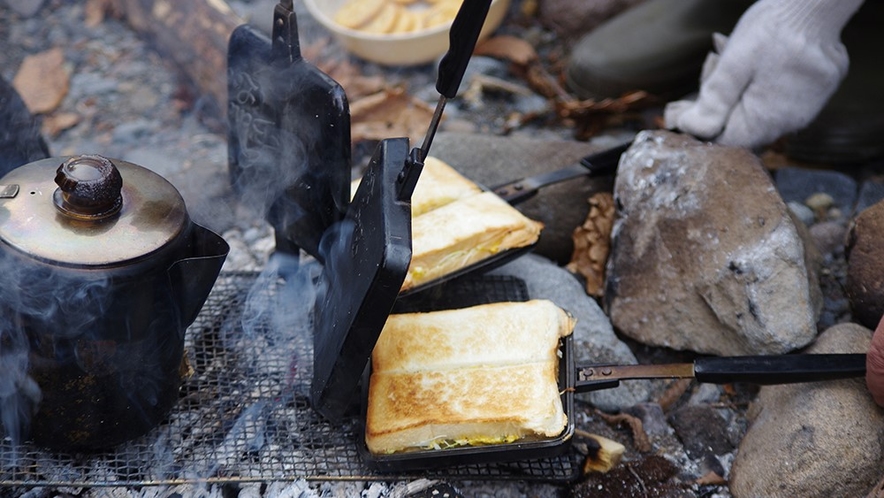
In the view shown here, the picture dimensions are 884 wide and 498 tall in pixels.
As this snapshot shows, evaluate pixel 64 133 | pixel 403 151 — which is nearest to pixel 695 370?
pixel 403 151

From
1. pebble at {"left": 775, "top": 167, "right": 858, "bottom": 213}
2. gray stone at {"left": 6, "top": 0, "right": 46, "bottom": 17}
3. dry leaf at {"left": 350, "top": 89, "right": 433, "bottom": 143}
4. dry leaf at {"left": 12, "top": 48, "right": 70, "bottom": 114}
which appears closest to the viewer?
pebble at {"left": 775, "top": 167, "right": 858, "bottom": 213}

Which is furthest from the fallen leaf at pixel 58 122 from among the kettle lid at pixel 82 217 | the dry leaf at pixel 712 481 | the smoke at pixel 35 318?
the dry leaf at pixel 712 481

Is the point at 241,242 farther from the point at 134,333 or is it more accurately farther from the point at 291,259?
the point at 134,333

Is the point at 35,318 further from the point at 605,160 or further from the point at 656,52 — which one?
the point at 656,52

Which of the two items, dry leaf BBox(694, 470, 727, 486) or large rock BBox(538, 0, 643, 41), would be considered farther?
large rock BBox(538, 0, 643, 41)

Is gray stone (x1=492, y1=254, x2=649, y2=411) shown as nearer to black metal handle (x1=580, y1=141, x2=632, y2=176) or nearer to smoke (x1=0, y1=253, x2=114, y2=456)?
black metal handle (x1=580, y1=141, x2=632, y2=176)

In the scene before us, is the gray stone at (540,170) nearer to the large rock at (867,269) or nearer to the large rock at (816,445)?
the large rock at (867,269)

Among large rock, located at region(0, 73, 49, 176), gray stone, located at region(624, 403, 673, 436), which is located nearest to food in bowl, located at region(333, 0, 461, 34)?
large rock, located at region(0, 73, 49, 176)
